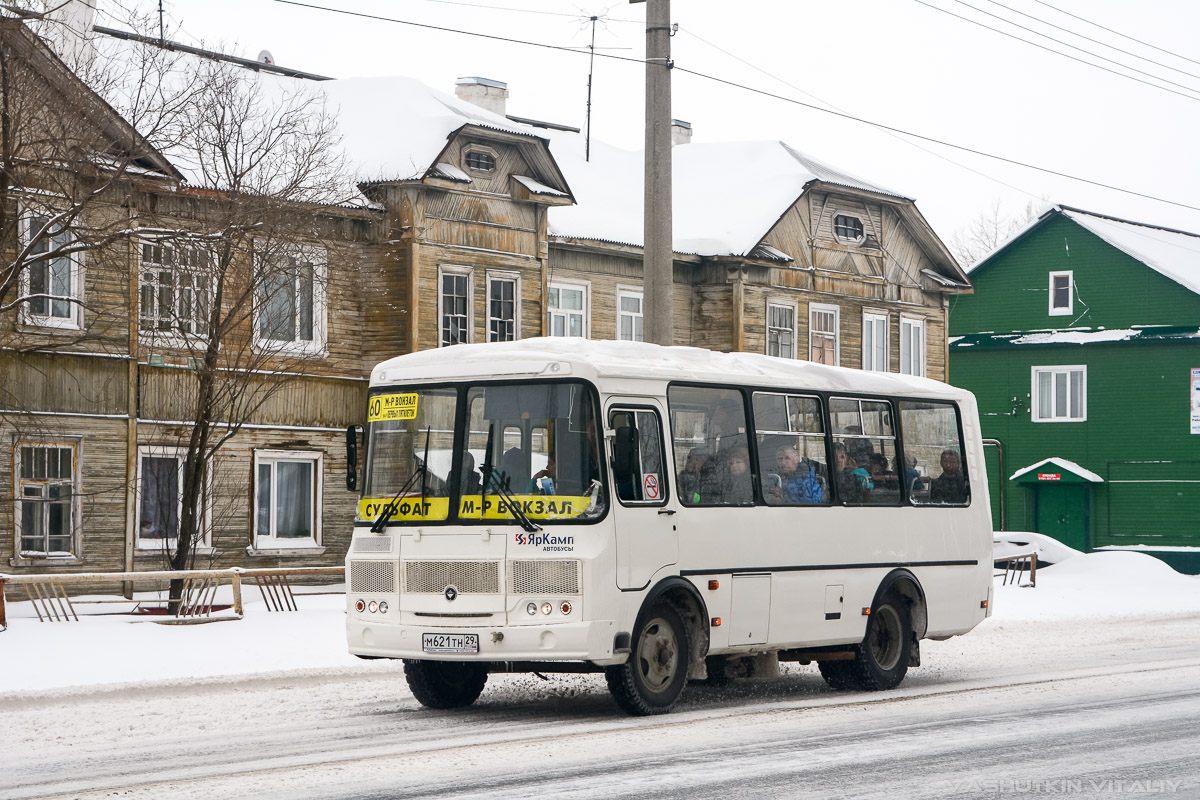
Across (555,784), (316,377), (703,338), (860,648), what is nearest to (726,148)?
(703,338)

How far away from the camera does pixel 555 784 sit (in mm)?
8875

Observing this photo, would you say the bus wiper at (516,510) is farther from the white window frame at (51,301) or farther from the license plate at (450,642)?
the white window frame at (51,301)

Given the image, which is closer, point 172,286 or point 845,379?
point 845,379

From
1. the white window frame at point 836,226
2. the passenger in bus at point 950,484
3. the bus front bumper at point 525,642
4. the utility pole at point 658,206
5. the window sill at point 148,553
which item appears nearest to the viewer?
the bus front bumper at point 525,642

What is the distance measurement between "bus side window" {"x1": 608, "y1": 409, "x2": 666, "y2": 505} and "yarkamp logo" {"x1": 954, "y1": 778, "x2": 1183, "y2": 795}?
3974mm

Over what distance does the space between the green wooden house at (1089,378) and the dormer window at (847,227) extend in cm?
1334

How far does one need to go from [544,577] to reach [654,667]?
49.0 inches

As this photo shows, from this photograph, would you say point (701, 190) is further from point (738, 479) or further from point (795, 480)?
point (738, 479)

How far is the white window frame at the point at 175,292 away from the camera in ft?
73.4

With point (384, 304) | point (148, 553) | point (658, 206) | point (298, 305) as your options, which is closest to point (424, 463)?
point (658, 206)

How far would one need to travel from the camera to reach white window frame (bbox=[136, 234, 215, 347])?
73.4ft

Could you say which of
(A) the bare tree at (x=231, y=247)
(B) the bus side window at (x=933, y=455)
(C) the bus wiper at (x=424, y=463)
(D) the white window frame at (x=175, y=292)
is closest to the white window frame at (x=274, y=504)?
(A) the bare tree at (x=231, y=247)

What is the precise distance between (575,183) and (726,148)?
6822 millimetres

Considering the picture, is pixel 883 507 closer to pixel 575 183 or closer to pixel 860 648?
pixel 860 648
